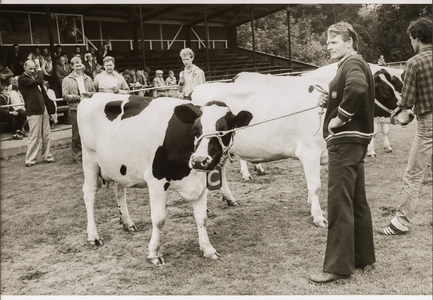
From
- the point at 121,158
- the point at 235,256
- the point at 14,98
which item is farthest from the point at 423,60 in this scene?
the point at 14,98

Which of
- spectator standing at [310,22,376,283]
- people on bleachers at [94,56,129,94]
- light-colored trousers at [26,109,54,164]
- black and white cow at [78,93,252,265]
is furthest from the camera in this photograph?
light-colored trousers at [26,109,54,164]

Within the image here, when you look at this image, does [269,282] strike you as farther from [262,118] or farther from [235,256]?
[262,118]

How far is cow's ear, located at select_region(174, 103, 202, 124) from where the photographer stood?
4.02 metres

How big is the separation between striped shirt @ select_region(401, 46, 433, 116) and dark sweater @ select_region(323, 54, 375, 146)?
37.6 inches

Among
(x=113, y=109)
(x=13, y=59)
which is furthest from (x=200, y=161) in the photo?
(x=13, y=59)

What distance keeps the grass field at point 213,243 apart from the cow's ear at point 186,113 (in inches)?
55.7

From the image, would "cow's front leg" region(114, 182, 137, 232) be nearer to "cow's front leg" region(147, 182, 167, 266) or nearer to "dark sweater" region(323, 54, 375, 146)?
"cow's front leg" region(147, 182, 167, 266)

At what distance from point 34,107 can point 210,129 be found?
643cm

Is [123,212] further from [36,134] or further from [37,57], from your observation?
[37,57]

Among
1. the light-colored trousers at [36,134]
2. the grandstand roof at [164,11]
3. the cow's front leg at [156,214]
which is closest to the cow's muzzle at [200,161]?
the cow's front leg at [156,214]

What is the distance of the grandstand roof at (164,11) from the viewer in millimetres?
18359

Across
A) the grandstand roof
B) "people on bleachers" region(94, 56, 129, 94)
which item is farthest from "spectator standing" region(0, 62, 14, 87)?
"people on bleachers" region(94, 56, 129, 94)

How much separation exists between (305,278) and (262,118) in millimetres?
2394

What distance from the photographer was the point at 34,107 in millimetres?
8930
